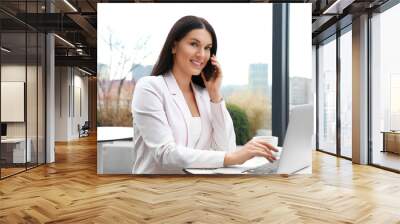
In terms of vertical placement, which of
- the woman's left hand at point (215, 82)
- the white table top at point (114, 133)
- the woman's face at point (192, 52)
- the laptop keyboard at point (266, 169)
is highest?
the woman's face at point (192, 52)

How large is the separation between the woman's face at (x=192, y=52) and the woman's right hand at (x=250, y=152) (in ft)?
4.51

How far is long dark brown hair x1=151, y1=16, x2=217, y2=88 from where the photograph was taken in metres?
6.53

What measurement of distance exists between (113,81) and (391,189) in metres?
4.36

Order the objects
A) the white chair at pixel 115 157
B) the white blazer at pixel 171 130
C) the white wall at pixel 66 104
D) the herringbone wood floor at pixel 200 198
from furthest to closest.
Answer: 1. the white wall at pixel 66 104
2. the white chair at pixel 115 157
3. the white blazer at pixel 171 130
4. the herringbone wood floor at pixel 200 198

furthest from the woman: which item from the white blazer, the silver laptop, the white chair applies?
the silver laptop

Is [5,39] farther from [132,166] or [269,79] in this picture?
[269,79]

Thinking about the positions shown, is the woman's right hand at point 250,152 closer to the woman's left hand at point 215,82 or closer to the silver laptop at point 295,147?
the silver laptop at point 295,147

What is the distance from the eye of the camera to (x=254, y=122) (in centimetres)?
668

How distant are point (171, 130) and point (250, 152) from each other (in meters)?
1.31

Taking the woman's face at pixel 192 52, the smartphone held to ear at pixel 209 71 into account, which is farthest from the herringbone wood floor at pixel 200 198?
the woman's face at pixel 192 52

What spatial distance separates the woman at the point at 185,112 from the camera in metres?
6.30

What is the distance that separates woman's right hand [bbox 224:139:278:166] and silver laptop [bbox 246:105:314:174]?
0.58 ft

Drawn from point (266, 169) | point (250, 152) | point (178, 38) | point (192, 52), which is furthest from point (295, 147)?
point (178, 38)

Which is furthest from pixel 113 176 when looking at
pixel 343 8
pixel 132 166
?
pixel 343 8
